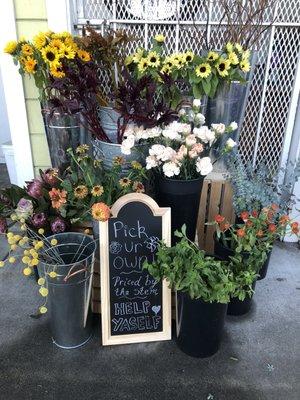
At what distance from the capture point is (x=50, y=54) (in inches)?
64.1

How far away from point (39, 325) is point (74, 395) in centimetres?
46

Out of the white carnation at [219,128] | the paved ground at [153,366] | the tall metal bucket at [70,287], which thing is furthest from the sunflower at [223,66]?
the paved ground at [153,366]

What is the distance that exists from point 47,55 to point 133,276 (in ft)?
3.58

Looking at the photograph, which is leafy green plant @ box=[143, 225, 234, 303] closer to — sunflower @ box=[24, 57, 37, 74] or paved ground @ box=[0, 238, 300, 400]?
paved ground @ box=[0, 238, 300, 400]

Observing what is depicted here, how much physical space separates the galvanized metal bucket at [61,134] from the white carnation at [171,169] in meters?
0.68

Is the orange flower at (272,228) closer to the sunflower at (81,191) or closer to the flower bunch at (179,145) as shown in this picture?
the flower bunch at (179,145)

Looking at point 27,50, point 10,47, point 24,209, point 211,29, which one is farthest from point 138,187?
point 211,29

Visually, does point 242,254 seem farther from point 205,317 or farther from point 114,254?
point 114,254

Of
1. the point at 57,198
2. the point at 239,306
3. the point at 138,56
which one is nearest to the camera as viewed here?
the point at 57,198

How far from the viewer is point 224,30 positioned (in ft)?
6.78

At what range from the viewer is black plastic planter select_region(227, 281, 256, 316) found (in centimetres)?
185

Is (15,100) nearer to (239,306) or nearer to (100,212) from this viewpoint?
(100,212)

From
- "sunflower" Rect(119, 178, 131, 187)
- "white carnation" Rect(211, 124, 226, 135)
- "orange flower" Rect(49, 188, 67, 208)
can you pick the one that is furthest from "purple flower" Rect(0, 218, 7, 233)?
"white carnation" Rect(211, 124, 226, 135)

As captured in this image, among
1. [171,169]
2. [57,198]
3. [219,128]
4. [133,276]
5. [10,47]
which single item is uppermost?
[10,47]
